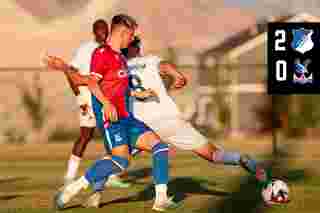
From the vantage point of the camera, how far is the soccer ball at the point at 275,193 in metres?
9.00

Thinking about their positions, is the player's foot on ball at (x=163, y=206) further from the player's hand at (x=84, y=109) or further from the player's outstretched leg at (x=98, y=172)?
the player's hand at (x=84, y=109)

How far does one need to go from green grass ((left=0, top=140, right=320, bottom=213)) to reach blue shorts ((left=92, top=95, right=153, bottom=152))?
2.02 ft

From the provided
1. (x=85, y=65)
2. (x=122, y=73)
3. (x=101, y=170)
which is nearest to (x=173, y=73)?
(x=122, y=73)

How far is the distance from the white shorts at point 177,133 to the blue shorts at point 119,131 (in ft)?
0.54

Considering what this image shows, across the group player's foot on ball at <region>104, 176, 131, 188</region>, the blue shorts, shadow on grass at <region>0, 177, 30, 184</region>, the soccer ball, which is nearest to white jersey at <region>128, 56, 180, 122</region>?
the blue shorts

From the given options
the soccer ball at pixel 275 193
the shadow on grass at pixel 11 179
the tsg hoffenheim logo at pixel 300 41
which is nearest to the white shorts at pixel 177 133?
the soccer ball at pixel 275 193

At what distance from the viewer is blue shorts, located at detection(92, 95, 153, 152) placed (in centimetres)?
845

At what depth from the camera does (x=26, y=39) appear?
110ft

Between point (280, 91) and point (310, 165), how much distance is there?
64.7 inches

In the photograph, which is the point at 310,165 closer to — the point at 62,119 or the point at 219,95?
the point at 219,95

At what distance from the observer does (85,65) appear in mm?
10883

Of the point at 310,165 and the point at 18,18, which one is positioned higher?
the point at 18,18

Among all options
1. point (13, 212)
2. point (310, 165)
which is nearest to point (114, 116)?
point (13, 212)

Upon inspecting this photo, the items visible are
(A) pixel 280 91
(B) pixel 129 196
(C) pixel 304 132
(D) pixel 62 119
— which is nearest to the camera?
(B) pixel 129 196
